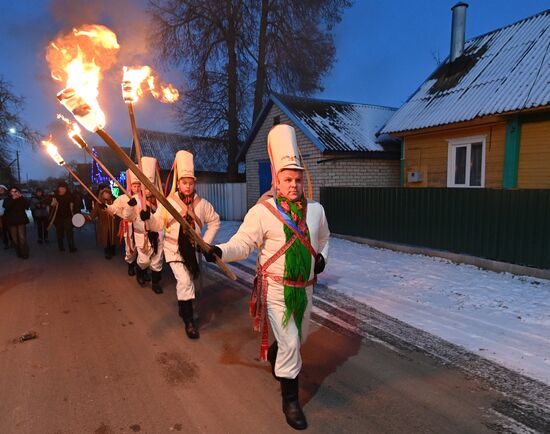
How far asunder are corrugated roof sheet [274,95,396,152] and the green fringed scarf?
947cm

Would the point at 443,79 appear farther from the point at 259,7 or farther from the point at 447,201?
the point at 259,7

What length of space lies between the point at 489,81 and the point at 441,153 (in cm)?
228

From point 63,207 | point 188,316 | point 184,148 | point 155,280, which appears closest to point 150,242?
point 155,280

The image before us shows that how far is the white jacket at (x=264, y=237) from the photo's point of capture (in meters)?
2.82

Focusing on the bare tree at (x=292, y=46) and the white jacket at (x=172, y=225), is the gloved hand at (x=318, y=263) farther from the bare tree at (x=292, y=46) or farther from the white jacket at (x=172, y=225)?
the bare tree at (x=292, y=46)

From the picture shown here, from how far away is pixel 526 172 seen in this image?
9109 mm

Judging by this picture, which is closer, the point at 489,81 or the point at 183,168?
the point at 183,168

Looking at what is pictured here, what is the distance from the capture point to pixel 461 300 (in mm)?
5430

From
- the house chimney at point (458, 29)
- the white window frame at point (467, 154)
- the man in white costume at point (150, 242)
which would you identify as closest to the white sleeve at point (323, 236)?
the man in white costume at point (150, 242)

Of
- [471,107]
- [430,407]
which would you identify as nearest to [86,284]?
[430,407]

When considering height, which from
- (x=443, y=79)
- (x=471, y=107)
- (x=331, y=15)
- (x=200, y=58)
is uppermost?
(x=331, y=15)

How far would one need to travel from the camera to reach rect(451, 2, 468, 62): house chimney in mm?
12078

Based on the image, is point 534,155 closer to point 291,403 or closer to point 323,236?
point 323,236

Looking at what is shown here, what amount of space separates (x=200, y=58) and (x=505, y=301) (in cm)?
1786
